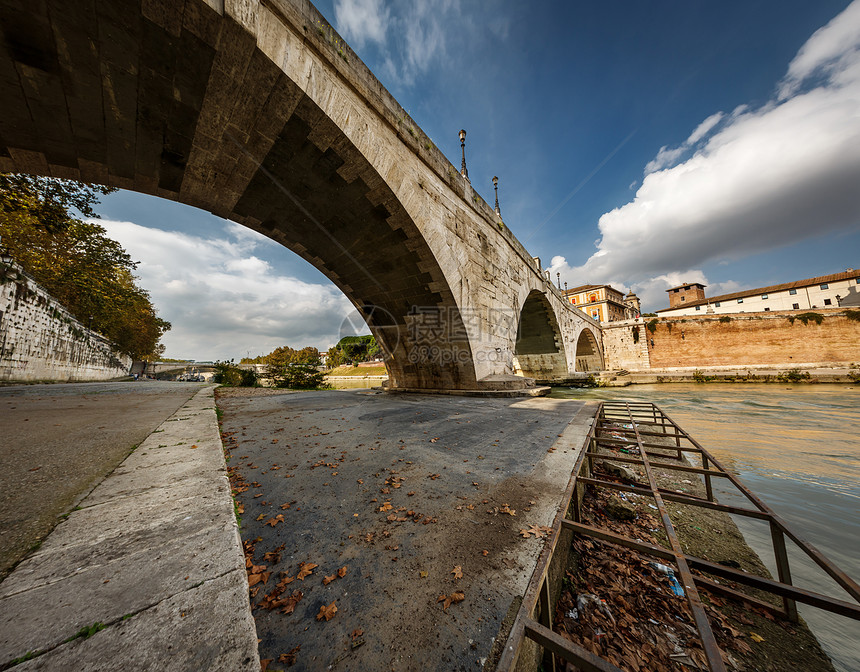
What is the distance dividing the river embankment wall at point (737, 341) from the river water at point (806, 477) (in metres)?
15.7

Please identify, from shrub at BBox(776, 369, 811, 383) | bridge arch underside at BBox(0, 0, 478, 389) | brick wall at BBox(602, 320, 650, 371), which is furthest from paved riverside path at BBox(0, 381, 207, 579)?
brick wall at BBox(602, 320, 650, 371)

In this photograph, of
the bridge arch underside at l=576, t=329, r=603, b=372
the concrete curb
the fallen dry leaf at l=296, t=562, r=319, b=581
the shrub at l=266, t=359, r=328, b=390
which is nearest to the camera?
the concrete curb

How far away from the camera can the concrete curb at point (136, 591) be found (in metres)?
0.84

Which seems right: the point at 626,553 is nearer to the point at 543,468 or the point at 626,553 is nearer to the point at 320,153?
the point at 543,468

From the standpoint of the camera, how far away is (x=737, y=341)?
2384 centimetres

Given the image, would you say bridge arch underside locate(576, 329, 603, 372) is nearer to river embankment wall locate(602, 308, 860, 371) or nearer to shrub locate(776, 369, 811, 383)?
river embankment wall locate(602, 308, 860, 371)

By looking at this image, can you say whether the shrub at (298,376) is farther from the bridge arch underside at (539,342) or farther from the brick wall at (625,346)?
the brick wall at (625,346)

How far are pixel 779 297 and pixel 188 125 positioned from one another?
6870cm

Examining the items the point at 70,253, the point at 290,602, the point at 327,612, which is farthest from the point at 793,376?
the point at 70,253

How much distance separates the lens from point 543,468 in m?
2.64

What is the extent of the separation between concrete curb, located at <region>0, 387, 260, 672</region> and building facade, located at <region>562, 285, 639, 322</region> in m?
51.3

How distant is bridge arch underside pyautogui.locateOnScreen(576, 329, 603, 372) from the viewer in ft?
85.7

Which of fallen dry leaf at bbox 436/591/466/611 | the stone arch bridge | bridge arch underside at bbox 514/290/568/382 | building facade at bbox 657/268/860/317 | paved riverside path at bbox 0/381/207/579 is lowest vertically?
fallen dry leaf at bbox 436/591/466/611

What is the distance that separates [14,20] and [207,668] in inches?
225
